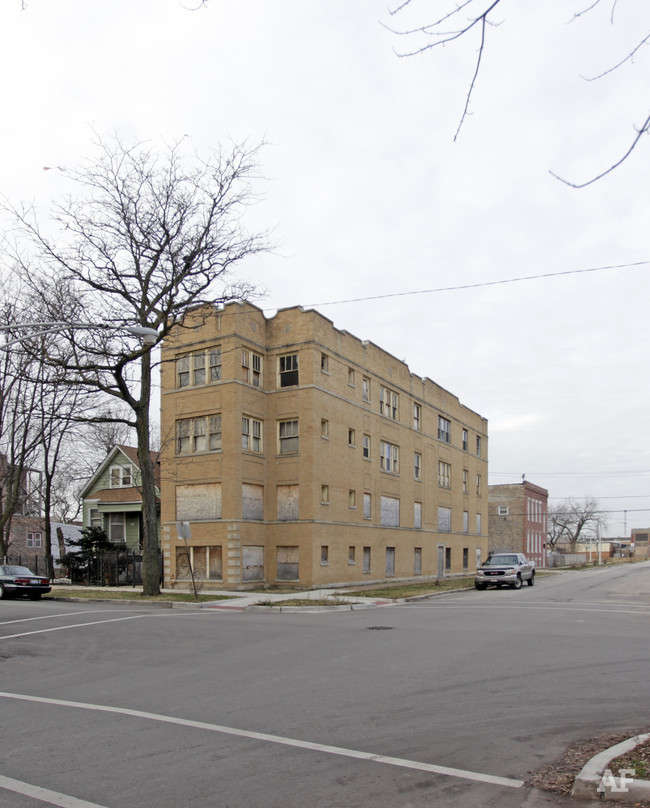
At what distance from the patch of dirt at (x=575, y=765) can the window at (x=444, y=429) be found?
4219 centimetres

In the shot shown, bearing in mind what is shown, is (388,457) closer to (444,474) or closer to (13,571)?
(444,474)

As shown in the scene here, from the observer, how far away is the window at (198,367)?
3225 cm

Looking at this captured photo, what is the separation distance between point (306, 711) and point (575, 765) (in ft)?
10.8

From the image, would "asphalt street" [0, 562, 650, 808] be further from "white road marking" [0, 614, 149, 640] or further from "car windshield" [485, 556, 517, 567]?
"car windshield" [485, 556, 517, 567]

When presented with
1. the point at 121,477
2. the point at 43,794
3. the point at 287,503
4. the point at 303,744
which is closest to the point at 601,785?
the point at 303,744

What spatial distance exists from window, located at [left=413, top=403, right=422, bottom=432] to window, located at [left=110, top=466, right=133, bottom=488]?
17.2m

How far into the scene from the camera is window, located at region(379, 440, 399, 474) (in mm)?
39938

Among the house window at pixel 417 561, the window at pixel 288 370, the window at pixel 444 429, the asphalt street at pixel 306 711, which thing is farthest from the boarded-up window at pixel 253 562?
the window at pixel 444 429

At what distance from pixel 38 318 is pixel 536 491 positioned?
66.7m

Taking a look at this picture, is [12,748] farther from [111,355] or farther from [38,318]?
[38,318]

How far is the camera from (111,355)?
Answer: 85.1 ft

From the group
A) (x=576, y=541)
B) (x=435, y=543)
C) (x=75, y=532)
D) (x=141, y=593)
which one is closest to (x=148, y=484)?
(x=141, y=593)

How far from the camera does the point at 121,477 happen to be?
44.2 m

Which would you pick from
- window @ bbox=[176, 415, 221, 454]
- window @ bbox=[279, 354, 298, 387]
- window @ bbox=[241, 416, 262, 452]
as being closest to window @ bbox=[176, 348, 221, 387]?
window @ bbox=[176, 415, 221, 454]
